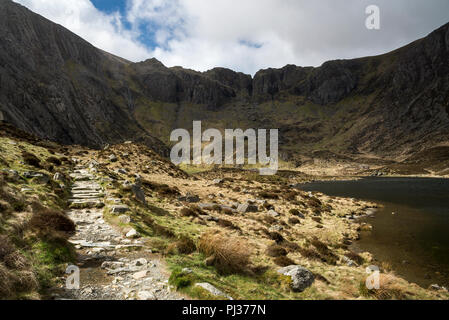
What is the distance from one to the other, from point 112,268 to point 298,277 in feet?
23.7

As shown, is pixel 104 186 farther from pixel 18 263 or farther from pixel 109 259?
pixel 18 263

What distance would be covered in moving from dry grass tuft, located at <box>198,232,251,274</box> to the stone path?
2.40m

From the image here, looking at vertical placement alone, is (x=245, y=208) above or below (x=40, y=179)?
below

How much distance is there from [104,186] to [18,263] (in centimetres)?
1567

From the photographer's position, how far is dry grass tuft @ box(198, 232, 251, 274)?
9.89 m

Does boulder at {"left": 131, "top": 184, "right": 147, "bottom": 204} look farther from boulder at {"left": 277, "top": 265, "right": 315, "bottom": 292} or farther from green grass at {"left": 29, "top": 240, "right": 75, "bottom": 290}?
boulder at {"left": 277, "top": 265, "right": 315, "bottom": 292}

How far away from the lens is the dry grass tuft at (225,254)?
9.89 m

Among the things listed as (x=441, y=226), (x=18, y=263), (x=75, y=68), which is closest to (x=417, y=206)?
(x=441, y=226)

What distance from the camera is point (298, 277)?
984cm

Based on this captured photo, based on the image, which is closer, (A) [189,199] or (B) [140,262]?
(B) [140,262]

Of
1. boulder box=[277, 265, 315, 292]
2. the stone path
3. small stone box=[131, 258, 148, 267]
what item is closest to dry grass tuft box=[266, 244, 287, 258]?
boulder box=[277, 265, 315, 292]

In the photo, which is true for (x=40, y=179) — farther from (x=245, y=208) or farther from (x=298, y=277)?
(x=245, y=208)

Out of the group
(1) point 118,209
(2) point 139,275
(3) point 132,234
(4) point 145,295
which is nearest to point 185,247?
(3) point 132,234
